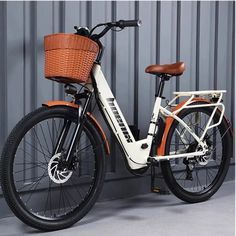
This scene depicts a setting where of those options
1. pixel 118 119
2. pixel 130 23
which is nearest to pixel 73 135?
pixel 118 119

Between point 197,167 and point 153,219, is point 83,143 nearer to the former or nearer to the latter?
point 153,219

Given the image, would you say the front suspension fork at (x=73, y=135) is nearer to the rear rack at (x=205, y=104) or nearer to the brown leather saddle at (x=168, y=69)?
the brown leather saddle at (x=168, y=69)

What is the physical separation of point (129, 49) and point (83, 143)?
28.9 inches

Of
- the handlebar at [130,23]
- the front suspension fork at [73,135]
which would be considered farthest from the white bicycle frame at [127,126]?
the handlebar at [130,23]

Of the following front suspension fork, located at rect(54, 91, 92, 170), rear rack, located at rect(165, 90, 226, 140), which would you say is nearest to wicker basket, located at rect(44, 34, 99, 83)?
front suspension fork, located at rect(54, 91, 92, 170)

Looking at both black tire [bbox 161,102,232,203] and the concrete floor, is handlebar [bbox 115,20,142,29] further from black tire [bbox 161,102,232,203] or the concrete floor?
the concrete floor

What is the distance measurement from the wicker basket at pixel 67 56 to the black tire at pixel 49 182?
0.21m

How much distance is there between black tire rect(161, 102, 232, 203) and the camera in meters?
2.84

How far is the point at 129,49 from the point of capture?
10.1 feet

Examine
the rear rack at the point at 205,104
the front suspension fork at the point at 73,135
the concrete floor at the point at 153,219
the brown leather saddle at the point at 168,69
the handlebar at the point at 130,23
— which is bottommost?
the concrete floor at the point at 153,219

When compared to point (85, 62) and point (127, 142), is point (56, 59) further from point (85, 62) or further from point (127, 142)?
point (127, 142)

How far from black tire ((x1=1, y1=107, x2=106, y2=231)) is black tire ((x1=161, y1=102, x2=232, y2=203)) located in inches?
20.5

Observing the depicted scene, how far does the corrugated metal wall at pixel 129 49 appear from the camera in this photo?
2531 mm

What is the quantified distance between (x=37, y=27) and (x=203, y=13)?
1.48 m
